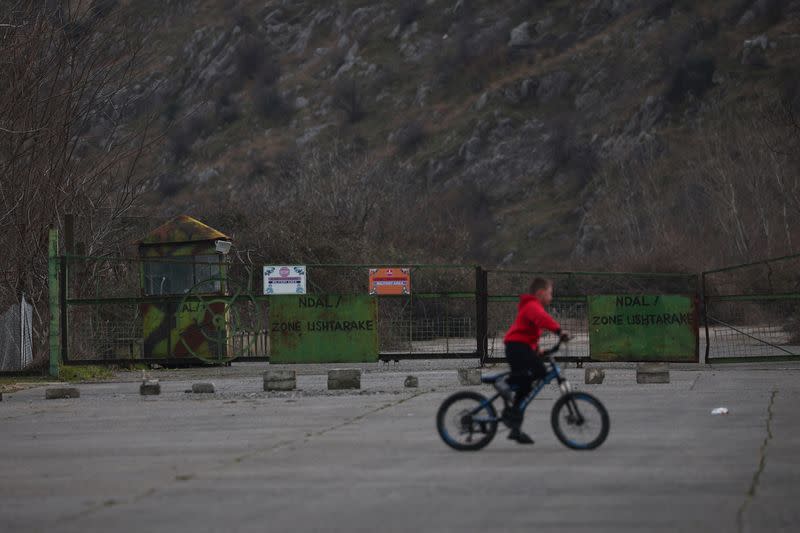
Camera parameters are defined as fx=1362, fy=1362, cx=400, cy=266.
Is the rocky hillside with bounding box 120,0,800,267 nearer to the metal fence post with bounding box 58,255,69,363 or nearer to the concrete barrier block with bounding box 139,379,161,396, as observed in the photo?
the metal fence post with bounding box 58,255,69,363

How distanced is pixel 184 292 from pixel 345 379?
25.7 feet

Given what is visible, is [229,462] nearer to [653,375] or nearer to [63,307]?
[653,375]

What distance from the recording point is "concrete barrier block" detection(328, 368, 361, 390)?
2064 cm

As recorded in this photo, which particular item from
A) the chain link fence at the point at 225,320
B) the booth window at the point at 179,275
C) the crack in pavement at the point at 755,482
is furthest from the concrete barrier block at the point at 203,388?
the crack in pavement at the point at 755,482

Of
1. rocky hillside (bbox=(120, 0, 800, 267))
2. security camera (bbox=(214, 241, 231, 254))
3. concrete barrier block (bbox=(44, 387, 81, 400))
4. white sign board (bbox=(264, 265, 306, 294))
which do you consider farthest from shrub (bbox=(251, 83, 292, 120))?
concrete barrier block (bbox=(44, 387, 81, 400))

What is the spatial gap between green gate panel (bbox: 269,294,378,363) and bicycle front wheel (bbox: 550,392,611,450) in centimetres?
1183

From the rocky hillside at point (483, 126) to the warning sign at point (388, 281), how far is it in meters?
16.3

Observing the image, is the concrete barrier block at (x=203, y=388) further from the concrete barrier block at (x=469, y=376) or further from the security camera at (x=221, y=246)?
the security camera at (x=221, y=246)

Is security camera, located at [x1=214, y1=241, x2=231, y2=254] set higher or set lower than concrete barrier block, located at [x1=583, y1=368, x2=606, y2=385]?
higher

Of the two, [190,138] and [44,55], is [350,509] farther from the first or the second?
[190,138]

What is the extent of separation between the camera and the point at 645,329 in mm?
23875

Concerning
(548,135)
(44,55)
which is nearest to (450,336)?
(44,55)

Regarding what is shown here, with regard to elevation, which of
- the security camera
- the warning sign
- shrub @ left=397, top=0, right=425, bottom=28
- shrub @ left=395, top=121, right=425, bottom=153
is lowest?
the warning sign

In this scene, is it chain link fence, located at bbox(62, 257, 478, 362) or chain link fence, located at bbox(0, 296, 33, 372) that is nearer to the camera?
chain link fence, located at bbox(62, 257, 478, 362)
